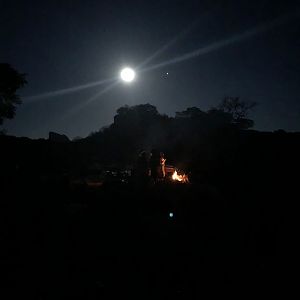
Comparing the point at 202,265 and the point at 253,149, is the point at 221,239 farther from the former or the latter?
the point at 253,149

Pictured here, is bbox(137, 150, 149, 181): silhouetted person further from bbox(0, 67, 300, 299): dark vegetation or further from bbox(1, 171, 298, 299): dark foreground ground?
bbox(1, 171, 298, 299): dark foreground ground

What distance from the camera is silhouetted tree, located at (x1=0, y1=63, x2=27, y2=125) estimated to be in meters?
29.6

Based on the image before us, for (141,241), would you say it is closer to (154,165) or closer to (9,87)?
(154,165)

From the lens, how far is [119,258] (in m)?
10.1

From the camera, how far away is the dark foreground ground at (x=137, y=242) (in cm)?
865

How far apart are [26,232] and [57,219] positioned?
4.74 ft

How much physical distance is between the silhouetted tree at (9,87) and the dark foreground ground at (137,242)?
17.1 m

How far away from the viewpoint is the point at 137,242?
36.7 feet

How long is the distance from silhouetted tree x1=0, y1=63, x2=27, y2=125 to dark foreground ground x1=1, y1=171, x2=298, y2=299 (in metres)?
17.1

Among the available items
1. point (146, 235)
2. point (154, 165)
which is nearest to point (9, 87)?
point (154, 165)

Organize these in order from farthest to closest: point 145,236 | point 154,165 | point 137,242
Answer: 1. point 154,165
2. point 145,236
3. point 137,242

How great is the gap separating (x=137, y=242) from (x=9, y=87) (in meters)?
27.0

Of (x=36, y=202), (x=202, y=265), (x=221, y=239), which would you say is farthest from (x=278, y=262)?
(x=36, y=202)

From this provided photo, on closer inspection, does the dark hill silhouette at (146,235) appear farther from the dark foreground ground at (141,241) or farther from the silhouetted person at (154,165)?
the silhouetted person at (154,165)
